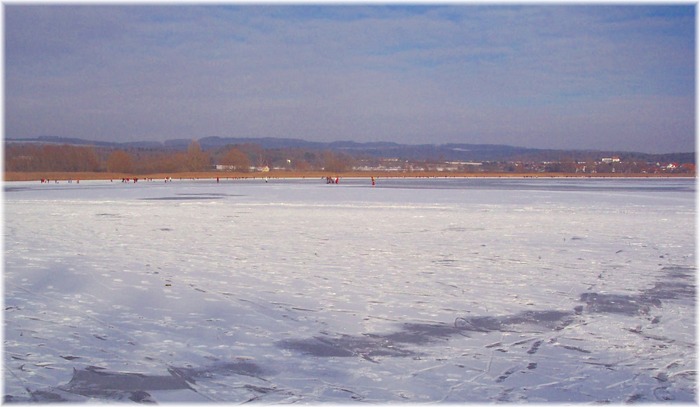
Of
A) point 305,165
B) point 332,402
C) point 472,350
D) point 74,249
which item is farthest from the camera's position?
point 305,165

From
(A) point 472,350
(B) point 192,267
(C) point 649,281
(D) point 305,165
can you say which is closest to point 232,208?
(B) point 192,267

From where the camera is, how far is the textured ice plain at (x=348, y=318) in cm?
464

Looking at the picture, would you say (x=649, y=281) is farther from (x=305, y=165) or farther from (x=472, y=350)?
(x=305, y=165)

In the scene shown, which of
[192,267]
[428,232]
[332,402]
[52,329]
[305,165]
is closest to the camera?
[332,402]

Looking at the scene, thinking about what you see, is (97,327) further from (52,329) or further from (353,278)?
(353,278)

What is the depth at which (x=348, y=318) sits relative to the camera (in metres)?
6.43

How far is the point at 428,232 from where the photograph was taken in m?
13.5

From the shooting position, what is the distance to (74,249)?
1091cm

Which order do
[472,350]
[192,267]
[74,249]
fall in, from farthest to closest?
[74,249] < [192,267] < [472,350]

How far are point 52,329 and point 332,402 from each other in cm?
307

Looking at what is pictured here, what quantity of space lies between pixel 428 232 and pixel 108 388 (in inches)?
376

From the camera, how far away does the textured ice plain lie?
464cm

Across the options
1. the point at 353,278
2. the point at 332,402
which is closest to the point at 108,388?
the point at 332,402

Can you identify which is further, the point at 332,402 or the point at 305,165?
the point at 305,165
